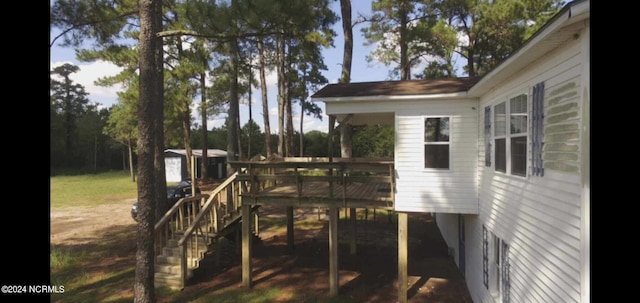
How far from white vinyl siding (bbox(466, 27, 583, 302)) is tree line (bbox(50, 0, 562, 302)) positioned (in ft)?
17.2

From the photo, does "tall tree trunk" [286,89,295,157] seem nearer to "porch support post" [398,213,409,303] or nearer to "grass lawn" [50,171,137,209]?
"grass lawn" [50,171,137,209]

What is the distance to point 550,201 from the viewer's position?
12.9ft

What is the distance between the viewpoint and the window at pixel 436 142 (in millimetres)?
7699

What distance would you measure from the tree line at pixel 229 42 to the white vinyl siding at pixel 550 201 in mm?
5239

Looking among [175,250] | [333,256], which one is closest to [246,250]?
[175,250]

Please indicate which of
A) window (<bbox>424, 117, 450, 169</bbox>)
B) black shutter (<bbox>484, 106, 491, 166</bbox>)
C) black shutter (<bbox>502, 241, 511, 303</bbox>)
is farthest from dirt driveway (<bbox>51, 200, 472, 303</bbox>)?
black shutter (<bbox>484, 106, 491, 166</bbox>)

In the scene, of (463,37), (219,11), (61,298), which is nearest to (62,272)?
(61,298)

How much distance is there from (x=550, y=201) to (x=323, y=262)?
24.4ft

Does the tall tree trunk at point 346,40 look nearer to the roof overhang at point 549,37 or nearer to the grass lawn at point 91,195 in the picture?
the roof overhang at point 549,37

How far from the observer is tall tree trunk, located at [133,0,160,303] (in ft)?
23.1

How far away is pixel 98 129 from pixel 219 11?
41.5m
